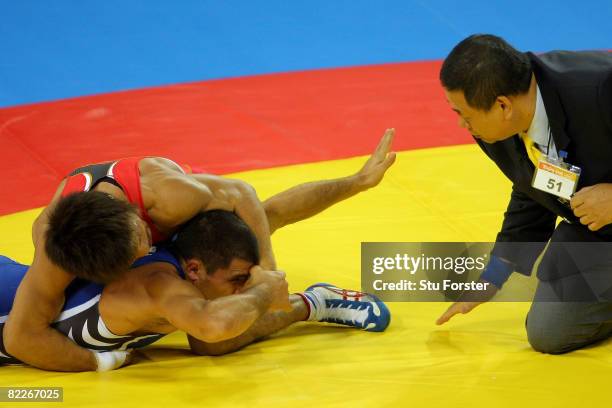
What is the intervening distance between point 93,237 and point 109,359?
20.7 inches

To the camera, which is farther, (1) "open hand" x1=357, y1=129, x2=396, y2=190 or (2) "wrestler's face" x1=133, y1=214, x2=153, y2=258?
(1) "open hand" x1=357, y1=129, x2=396, y2=190

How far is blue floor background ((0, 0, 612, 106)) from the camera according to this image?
7730 mm

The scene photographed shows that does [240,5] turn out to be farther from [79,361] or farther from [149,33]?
[79,361]

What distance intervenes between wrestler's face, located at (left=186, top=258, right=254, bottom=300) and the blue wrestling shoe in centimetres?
53

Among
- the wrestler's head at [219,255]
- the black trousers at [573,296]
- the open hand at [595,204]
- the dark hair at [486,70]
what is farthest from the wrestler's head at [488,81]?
the wrestler's head at [219,255]

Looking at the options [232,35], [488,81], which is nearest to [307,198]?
[488,81]

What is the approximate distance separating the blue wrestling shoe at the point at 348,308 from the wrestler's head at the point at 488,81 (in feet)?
2.97

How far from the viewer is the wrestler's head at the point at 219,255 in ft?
11.1

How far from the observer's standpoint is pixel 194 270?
344 centimetres

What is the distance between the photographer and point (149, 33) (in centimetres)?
866

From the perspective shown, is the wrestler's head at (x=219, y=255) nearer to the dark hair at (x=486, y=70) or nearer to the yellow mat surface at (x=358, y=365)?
the yellow mat surface at (x=358, y=365)

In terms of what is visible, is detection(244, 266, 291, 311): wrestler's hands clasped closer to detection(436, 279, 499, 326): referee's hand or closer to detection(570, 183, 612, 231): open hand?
detection(436, 279, 499, 326): referee's hand

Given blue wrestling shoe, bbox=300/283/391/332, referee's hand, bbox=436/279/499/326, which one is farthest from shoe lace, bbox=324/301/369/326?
referee's hand, bbox=436/279/499/326

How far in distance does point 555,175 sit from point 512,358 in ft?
2.21
